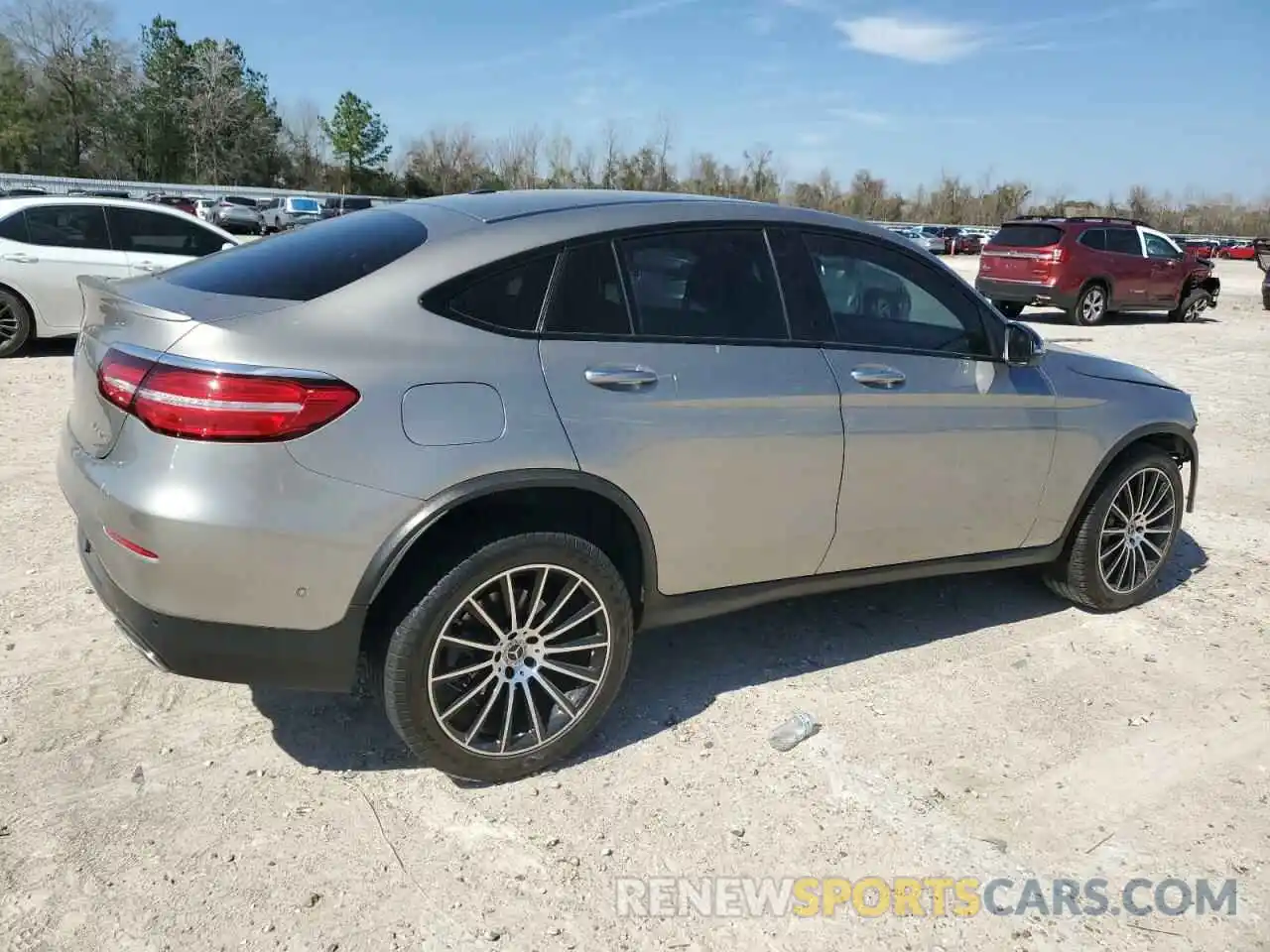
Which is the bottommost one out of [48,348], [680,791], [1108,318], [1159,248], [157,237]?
[48,348]

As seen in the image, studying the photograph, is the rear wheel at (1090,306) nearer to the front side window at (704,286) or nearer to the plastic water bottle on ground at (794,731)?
the front side window at (704,286)

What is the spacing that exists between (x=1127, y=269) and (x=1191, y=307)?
232cm

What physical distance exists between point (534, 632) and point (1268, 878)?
219 cm

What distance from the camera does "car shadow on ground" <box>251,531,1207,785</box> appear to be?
3.18 m

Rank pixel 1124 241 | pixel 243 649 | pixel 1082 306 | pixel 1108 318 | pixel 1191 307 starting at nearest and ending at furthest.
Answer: pixel 243 649 < pixel 1082 306 < pixel 1124 241 < pixel 1191 307 < pixel 1108 318

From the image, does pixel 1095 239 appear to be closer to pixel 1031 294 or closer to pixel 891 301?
pixel 1031 294

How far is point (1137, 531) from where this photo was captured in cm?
446

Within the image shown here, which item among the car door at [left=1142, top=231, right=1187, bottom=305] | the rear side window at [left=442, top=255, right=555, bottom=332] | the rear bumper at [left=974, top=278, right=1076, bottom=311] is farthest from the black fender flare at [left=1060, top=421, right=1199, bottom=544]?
the car door at [left=1142, top=231, right=1187, bottom=305]

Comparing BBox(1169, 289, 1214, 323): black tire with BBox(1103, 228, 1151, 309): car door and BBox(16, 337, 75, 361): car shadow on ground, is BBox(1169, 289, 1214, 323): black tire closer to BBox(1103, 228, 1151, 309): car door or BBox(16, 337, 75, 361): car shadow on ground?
BBox(1103, 228, 1151, 309): car door

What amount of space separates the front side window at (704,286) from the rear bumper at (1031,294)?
46.1 ft

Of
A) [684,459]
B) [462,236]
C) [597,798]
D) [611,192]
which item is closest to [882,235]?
[611,192]

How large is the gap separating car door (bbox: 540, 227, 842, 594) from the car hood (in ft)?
4.49

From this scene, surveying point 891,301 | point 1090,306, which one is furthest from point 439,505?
point 1090,306

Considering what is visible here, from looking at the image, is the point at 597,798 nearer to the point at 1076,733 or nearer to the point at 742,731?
the point at 742,731
